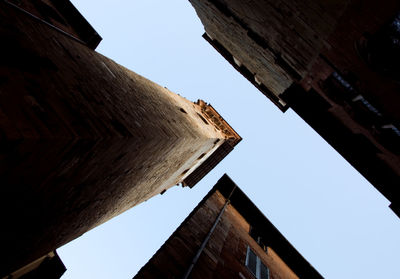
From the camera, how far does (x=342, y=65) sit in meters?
3.58

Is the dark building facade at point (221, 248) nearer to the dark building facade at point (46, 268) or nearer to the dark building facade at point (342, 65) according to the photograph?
the dark building facade at point (342, 65)

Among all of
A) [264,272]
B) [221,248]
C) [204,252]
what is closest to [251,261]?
[264,272]

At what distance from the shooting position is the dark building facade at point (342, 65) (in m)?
3.11

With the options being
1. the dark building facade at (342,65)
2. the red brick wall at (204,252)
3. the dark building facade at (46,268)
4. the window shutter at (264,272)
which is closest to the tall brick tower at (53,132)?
the red brick wall at (204,252)

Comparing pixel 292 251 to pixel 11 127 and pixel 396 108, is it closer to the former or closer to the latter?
pixel 396 108

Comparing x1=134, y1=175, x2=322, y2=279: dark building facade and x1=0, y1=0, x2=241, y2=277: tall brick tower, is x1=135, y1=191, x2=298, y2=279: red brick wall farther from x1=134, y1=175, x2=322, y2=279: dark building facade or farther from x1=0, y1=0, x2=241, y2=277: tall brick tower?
x1=0, y1=0, x2=241, y2=277: tall brick tower

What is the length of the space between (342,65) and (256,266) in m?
5.38

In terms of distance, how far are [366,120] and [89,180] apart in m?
4.50

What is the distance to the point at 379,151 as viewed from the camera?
14.6ft

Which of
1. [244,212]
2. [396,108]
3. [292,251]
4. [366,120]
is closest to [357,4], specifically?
[396,108]

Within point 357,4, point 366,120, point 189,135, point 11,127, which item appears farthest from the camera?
point 189,135

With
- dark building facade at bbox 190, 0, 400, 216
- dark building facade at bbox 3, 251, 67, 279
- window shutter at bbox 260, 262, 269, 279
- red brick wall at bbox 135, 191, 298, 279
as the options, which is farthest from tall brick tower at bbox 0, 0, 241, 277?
window shutter at bbox 260, 262, 269, 279

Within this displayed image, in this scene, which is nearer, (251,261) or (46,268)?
(251,261)

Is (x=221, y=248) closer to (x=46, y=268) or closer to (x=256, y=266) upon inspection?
(x=256, y=266)
